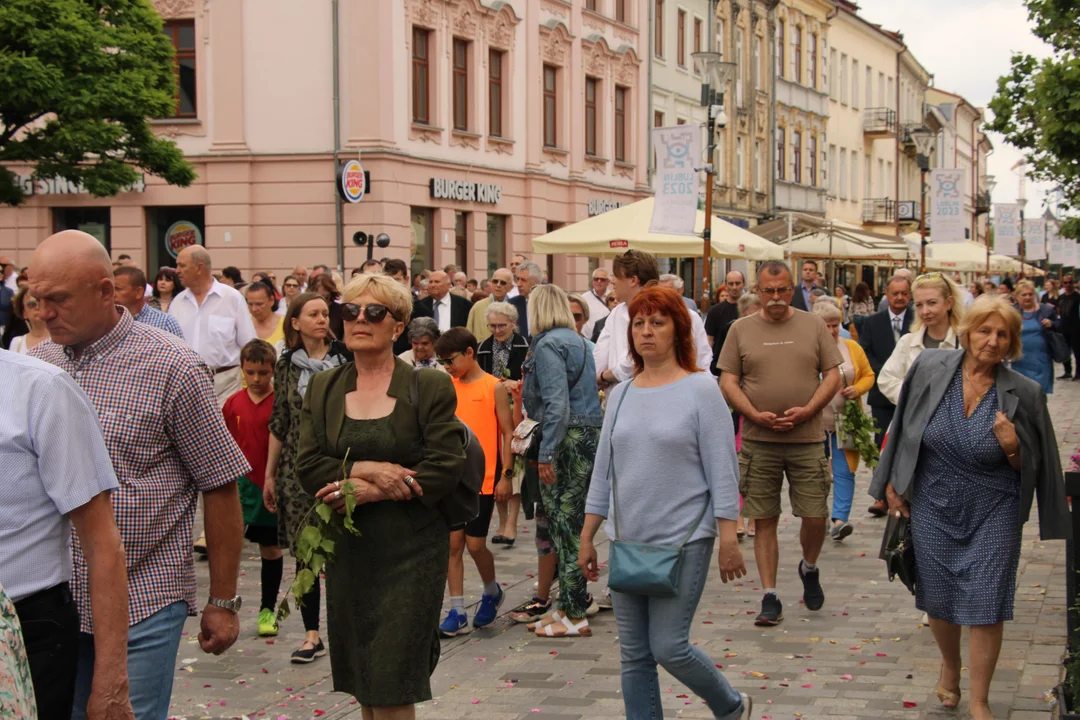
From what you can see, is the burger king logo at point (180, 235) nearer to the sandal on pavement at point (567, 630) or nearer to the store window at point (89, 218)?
the store window at point (89, 218)

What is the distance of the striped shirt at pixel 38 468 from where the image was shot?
11.0 ft

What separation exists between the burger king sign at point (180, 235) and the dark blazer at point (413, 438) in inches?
976

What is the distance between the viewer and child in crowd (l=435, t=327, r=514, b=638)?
26.8 ft

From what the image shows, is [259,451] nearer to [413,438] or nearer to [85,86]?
[413,438]

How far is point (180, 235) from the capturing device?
29.3 m

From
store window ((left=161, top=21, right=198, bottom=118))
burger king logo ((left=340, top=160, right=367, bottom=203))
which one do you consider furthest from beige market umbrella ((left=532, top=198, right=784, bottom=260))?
store window ((left=161, top=21, right=198, bottom=118))

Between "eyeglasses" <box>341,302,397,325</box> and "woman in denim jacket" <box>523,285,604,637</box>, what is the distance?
302 centimetres

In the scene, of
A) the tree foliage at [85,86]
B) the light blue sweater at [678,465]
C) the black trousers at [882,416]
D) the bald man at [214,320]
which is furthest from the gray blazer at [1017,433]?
the tree foliage at [85,86]

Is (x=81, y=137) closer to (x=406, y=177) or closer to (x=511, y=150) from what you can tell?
(x=406, y=177)

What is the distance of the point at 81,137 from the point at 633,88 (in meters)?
20.6

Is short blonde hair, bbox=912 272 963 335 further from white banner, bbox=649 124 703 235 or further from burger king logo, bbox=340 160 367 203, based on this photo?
burger king logo, bbox=340 160 367 203

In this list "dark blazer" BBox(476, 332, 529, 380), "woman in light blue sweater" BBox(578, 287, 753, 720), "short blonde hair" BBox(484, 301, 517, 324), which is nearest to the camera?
"woman in light blue sweater" BBox(578, 287, 753, 720)

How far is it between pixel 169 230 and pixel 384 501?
25.6 meters

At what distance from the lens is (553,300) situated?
824 cm
